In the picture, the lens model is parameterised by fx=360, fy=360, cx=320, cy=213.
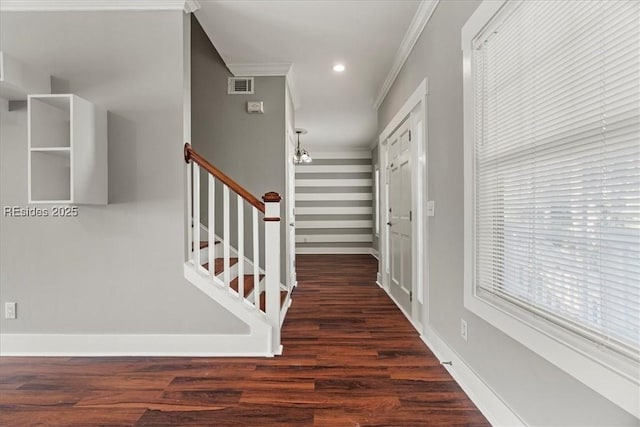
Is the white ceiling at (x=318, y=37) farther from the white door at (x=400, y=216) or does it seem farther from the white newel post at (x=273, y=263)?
the white newel post at (x=273, y=263)

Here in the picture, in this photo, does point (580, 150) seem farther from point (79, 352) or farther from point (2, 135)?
point (2, 135)

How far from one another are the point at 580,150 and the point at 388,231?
3408 millimetres

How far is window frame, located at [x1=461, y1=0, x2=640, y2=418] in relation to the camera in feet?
3.35

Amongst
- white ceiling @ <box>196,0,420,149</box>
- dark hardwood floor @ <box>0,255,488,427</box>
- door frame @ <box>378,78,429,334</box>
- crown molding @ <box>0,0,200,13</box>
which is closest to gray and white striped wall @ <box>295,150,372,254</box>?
white ceiling @ <box>196,0,420,149</box>

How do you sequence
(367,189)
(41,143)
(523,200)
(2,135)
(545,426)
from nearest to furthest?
(545,426) → (523,200) → (41,143) → (2,135) → (367,189)

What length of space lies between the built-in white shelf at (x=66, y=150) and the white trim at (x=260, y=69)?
1.74 metres

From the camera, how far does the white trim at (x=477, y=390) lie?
164 centimetres

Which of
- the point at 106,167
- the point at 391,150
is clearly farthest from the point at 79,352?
the point at 391,150

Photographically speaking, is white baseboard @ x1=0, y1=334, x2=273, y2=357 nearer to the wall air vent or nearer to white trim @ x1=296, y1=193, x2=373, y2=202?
the wall air vent

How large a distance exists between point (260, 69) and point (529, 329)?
3506 millimetres

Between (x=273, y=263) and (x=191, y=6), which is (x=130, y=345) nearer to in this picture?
(x=273, y=263)

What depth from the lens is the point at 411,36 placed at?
10.0 feet

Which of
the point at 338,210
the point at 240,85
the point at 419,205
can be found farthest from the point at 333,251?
the point at 419,205

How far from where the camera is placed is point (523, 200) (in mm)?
1546
